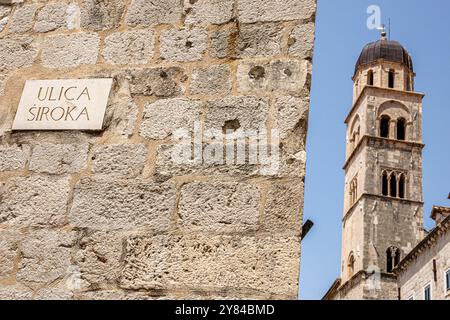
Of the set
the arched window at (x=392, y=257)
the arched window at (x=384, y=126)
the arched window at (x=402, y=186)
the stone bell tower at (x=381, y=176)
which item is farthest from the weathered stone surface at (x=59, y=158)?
the arched window at (x=384, y=126)

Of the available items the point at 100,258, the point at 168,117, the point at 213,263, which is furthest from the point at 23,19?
the point at 213,263

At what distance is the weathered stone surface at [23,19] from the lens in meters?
3.22

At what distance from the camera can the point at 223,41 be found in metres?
2.94

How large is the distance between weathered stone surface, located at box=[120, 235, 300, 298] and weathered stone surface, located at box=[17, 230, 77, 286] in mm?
275

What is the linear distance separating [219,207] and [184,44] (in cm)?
89

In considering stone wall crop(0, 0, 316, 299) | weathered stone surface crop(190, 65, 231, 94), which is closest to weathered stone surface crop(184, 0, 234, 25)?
stone wall crop(0, 0, 316, 299)

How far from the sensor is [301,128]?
104 inches

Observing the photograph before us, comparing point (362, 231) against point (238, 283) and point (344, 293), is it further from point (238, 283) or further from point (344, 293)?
point (238, 283)

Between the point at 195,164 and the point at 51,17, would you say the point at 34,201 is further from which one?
the point at 51,17

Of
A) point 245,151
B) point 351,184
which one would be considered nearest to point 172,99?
point 245,151

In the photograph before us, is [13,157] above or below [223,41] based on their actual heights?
below

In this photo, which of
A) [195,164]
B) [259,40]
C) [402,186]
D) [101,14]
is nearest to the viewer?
[195,164]

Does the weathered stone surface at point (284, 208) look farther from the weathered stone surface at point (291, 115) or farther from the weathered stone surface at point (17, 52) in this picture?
the weathered stone surface at point (17, 52)

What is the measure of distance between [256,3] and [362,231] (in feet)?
125
